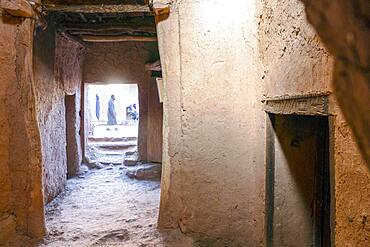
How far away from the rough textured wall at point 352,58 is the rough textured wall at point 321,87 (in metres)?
0.06

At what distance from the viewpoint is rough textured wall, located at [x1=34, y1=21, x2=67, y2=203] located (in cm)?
479

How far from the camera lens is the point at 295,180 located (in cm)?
298

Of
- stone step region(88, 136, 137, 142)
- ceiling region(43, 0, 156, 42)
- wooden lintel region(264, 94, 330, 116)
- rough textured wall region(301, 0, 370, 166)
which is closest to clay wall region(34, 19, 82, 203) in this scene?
ceiling region(43, 0, 156, 42)

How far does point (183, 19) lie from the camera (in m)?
3.28

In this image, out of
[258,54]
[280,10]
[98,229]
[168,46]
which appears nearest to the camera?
[280,10]

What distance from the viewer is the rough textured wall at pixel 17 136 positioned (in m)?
3.21

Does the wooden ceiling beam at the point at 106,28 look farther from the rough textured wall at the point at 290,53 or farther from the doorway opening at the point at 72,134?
the rough textured wall at the point at 290,53

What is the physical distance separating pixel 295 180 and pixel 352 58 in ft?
5.56

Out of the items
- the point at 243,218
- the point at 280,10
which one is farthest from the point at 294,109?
the point at 243,218

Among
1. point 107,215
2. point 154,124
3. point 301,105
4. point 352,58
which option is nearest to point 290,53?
point 301,105

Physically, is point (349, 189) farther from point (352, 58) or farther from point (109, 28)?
point (109, 28)

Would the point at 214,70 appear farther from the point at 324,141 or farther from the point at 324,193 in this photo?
the point at 324,193

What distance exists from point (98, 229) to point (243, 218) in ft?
6.06

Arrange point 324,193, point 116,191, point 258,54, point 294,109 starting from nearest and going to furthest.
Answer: point 294,109, point 324,193, point 258,54, point 116,191
